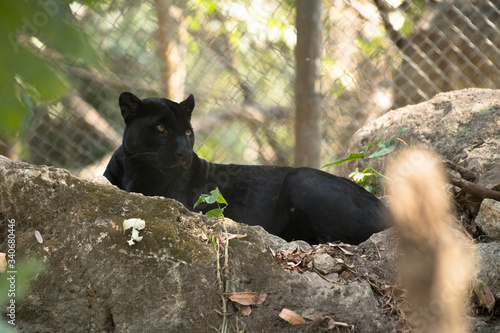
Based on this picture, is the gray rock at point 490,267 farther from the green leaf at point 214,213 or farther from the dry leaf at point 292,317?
the green leaf at point 214,213

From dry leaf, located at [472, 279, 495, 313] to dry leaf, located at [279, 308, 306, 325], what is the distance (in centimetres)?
73


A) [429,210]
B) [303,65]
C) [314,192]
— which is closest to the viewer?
[429,210]

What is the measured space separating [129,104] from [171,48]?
0.87m

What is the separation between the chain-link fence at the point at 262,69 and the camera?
3.65 m

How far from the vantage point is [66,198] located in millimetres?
1992

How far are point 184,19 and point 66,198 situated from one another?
2.19m

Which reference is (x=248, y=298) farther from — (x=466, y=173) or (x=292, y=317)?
(x=466, y=173)

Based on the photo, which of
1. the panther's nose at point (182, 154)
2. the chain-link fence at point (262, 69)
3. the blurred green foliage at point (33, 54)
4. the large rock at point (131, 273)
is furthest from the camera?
the chain-link fence at point (262, 69)

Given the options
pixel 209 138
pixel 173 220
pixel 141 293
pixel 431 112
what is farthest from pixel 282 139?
pixel 141 293

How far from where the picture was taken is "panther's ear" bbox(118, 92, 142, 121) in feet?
9.98

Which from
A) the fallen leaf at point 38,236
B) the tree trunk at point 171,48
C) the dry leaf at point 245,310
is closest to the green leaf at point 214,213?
the dry leaf at point 245,310

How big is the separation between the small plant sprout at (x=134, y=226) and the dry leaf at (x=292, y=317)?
1.89 feet

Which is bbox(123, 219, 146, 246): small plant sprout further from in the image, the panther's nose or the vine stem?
the panther's nose

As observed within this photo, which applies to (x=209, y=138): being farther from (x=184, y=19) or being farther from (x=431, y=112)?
(x=431, y=112)
